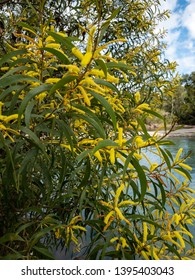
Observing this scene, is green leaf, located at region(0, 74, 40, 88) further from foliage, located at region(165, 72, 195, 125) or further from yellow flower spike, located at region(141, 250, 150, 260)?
foliage, located at region(165, 72, 195, 125)

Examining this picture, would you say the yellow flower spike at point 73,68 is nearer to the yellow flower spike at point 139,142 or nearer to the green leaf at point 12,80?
the green leaf at point 12,80

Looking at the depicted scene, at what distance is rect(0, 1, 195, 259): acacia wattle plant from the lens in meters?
0.73

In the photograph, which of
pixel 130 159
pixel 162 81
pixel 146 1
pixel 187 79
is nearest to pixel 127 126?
pixel 130 159

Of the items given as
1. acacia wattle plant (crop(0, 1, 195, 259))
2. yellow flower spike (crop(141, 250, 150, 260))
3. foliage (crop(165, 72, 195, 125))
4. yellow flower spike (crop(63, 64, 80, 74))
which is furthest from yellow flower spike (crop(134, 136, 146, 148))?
foliage (crop(165, 72, 195, 125))

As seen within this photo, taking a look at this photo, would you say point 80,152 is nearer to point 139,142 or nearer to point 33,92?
point 139,142

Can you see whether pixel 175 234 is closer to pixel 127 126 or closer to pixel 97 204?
pixel 97 204

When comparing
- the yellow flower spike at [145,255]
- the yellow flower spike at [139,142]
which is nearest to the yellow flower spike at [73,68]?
the yellow flower spike at [139,142]

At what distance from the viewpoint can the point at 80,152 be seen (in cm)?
98

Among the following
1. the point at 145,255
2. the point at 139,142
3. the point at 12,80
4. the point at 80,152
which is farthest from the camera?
the point at 145,255

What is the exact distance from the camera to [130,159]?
2.54 feet

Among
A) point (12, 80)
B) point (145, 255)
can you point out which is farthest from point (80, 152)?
point (145, 255)

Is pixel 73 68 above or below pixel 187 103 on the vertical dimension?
below

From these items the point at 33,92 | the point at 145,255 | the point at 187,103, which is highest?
the point at 187,103
